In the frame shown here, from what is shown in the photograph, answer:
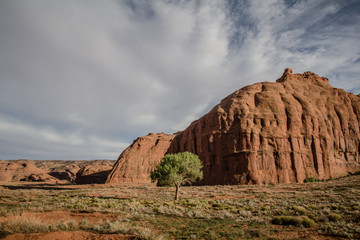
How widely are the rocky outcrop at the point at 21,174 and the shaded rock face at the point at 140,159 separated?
2072 inches

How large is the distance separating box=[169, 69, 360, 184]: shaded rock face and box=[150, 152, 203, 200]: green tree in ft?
89.4

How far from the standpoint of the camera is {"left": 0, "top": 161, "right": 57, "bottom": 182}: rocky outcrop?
104 m

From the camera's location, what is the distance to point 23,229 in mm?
7895

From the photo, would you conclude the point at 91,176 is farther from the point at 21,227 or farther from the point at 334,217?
the point at 334,217

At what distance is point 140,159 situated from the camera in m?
84.9

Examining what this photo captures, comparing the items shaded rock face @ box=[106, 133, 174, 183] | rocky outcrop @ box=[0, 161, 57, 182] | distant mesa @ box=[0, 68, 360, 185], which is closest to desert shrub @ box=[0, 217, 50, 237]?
distant mesa @ box=[0, 68, 360, 185]

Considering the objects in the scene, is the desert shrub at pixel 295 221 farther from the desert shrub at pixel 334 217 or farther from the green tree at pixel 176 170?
the green tree at pixel 176 170

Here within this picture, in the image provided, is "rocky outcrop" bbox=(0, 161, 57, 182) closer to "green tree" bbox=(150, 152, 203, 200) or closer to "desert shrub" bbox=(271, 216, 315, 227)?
"green tree" bbox=(150, 152, 203, 200)

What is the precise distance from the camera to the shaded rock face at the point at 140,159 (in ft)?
256

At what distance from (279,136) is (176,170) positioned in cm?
4174

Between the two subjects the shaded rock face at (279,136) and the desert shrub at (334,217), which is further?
the shaded rock face at (279,136)

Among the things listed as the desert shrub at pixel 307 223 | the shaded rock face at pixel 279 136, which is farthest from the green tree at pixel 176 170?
the shaded rock face at pixel 279 136

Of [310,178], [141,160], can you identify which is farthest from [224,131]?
[141,160]

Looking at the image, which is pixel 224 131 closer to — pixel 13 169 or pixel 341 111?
pixel 341 111
